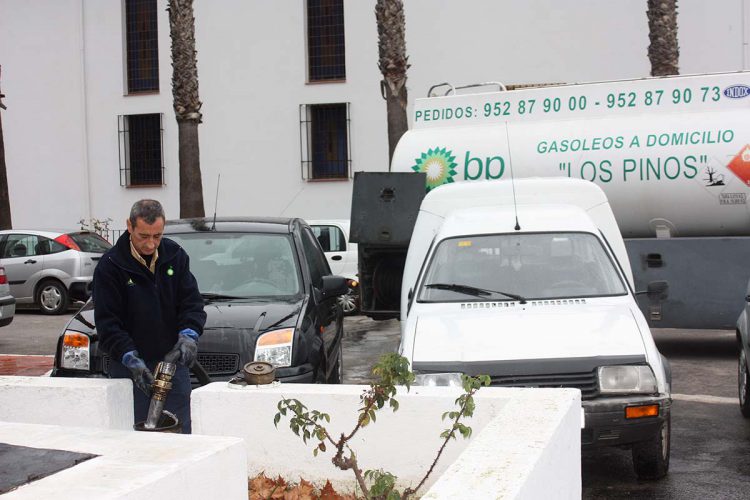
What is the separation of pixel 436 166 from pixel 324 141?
12.8 m

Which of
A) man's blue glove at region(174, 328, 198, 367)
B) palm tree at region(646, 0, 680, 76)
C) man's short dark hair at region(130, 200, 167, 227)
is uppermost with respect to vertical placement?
palm tree at region(646, 0, 680, 76)

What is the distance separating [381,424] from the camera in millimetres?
4918

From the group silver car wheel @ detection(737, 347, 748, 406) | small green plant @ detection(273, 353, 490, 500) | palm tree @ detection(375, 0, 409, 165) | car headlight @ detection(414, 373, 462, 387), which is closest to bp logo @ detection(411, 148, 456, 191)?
silver car wheel @ detection(737, 347, 748, 406)

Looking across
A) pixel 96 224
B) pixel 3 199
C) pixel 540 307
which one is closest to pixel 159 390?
pixel 540 307

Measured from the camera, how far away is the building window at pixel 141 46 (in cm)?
2681

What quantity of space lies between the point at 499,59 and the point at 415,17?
7.36ft

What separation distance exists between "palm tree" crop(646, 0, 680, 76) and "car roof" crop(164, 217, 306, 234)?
1182 centimetres

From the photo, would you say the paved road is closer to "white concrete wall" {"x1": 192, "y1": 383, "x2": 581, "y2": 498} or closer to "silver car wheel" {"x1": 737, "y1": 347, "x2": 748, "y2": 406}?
"silver car wheel" {"x1": 737, "y1": 347, "x2": 748, "y2": 406}

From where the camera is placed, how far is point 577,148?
Result: 12.8 m

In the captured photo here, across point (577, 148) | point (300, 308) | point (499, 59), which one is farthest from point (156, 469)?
point (499, 59)

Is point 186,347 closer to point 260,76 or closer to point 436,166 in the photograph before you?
point 436,166

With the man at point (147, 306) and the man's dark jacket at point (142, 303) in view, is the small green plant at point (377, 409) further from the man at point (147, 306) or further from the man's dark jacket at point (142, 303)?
the man's dark jacket at point (142, 303)

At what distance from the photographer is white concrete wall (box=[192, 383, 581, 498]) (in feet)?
14.4

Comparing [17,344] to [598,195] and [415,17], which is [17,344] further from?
[415,17]
